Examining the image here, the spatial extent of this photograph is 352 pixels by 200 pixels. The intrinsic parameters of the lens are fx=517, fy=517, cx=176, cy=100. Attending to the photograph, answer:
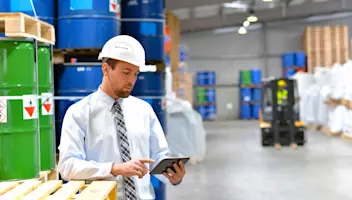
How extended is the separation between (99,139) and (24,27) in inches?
56.5

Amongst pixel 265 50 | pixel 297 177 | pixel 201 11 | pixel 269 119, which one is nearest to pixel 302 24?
pixel 265 50

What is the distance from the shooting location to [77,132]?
259cm

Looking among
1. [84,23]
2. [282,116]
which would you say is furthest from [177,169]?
[282,116]

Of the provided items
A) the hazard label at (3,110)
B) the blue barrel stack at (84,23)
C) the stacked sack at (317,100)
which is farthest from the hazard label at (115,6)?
the stacked sack at (317,100)

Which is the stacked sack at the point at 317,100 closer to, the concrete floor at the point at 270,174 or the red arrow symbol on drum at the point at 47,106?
the concrete floor at the point at 270,174

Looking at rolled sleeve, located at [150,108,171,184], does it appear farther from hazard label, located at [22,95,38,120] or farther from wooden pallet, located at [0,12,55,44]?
wooden pallet, located at [0,12,55,44]

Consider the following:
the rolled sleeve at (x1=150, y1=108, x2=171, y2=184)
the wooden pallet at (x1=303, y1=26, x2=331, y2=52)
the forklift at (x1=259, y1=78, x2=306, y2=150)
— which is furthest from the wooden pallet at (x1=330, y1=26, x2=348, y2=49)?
the rolled sleeve at (x1=150, y1=108, x2=171, y2=184)

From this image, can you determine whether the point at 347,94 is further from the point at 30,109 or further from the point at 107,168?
the point at 107,168

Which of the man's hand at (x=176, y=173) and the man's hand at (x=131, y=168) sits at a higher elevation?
the man's hand at (x=131, y=168)

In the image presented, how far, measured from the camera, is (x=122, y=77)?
261 centimetres

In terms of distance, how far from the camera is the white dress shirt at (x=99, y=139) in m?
2.55

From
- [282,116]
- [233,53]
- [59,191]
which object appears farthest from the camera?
[233,53]

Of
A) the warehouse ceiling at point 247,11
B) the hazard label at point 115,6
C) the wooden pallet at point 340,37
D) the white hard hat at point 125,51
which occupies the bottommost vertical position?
the white hard hat at point 125,51

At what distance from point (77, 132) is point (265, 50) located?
22.8 m
